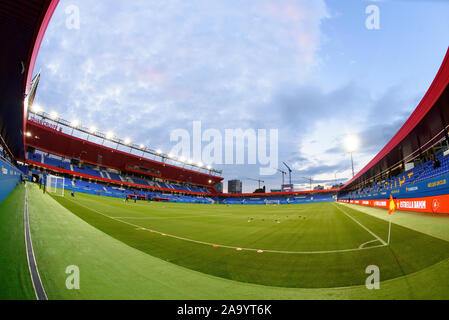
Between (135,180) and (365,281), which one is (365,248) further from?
(135,180)

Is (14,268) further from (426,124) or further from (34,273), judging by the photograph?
(426,124)

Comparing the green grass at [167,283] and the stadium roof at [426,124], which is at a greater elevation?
the stadium roof at [426,124]

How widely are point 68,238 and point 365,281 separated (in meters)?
6.87

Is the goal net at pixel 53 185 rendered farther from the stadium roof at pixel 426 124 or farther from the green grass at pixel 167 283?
the stadium roof at pixel 426 124

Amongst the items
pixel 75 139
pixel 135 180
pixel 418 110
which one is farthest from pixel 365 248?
pixel 135 180

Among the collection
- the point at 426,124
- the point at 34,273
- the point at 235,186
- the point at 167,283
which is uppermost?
the point at 426,124

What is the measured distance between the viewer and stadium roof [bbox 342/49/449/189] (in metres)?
8.79

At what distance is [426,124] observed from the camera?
12516 millimetres

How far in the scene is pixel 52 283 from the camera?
238 centimetres

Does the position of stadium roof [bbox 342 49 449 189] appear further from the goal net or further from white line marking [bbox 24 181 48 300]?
the goal net

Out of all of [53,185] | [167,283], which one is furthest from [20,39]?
[53,185]

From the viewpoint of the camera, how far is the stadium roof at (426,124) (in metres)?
8.79

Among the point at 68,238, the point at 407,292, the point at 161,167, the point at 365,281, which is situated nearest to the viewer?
the point at 407,292

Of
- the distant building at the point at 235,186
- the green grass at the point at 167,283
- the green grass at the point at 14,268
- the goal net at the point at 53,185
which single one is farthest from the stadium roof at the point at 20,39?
the distant building at the point at 235,186
